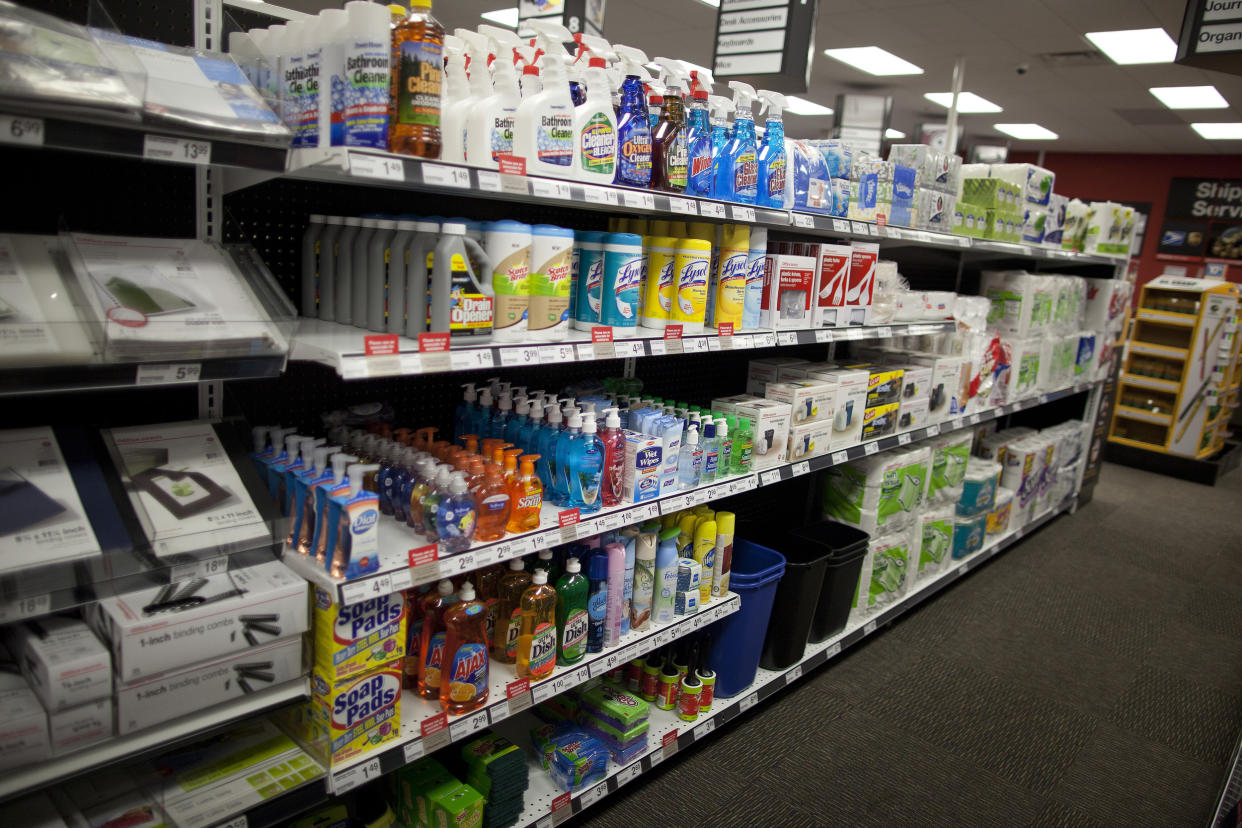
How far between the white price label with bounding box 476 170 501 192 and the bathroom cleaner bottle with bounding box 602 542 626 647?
3.64ft

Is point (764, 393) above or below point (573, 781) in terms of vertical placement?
above

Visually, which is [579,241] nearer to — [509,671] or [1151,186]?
[509,671]

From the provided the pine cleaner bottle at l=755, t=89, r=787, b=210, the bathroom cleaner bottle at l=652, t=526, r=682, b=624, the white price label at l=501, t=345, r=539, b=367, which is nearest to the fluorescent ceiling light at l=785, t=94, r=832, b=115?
the pine cleaner bottle at l=755, t=89, r=787, b=210

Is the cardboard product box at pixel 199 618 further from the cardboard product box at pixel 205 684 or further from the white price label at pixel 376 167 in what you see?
the white price label at pixel 376 167

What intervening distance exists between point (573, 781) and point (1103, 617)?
3.39 metres

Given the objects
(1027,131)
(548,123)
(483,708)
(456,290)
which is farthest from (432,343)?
(1027,131)

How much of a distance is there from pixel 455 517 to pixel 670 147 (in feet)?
3.86

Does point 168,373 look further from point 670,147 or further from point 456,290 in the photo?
point 670,147

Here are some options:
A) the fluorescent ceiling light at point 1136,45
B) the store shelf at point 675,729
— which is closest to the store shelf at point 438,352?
the store shelf at point 675,729

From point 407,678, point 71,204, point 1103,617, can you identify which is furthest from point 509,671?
point 1103,617

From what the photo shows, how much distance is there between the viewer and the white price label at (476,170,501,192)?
1604 mm

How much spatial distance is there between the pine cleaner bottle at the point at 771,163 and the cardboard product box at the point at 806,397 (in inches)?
28.2

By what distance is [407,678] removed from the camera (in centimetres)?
197

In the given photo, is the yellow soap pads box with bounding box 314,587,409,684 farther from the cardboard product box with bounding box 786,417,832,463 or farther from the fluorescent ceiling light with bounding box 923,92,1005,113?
the fluorescent ceiling light with bounding box 923,92,1005,113
